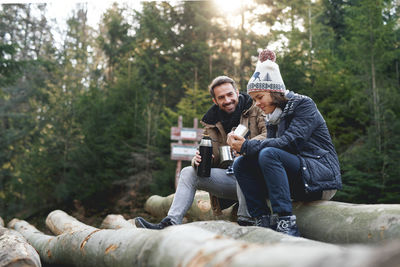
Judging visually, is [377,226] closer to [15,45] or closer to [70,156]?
[15,45]

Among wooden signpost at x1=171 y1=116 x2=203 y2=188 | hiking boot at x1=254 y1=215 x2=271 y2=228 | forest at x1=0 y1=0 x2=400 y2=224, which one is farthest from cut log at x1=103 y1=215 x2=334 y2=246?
wooden signpost at x1=171 y1=116 x2=203 y2=188

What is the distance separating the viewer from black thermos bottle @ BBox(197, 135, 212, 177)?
3.47m

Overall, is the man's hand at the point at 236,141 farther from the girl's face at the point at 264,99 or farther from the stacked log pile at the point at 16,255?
the stacked log pile at the point at 16,255

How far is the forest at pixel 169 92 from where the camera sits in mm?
8203

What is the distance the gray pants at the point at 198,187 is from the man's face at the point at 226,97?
0.68 metres

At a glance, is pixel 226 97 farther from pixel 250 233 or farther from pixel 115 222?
pixel 115 222

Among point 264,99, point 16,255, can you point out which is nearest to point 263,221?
point 264,99

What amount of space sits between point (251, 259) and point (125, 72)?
14345 mm

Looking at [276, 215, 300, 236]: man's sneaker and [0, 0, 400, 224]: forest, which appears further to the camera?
[0, 0, 400, 224]: forest

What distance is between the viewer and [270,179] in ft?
9.25

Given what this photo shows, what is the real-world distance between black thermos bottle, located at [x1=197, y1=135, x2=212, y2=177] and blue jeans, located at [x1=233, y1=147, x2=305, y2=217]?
1.15 feet

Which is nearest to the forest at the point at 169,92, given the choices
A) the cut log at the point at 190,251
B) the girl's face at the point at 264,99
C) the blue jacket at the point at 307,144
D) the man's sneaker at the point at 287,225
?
the blue jacket at the point at 307,144

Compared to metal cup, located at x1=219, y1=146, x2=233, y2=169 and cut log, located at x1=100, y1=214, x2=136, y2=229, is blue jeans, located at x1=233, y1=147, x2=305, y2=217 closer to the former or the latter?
metal cup, located at x1=219, y1=146, x2=233, y2=169

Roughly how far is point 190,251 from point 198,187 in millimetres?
2201
